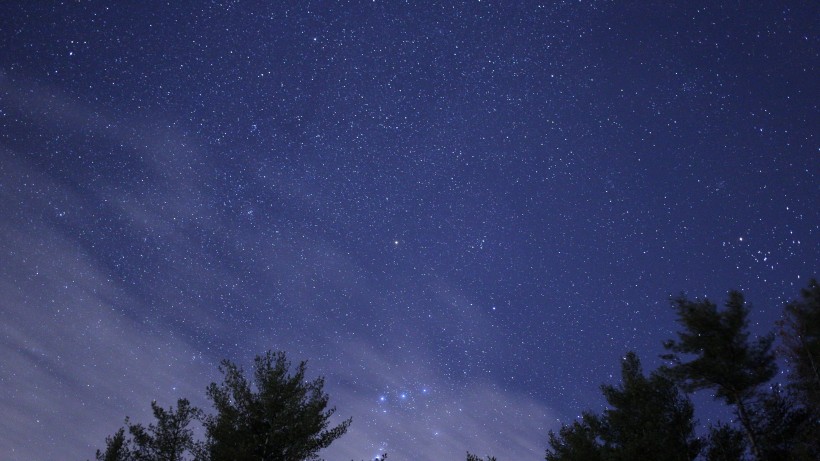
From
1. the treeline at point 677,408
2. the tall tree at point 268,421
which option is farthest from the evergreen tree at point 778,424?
the tall tree at point 268,421

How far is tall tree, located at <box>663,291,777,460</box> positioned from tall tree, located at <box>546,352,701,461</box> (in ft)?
4.00

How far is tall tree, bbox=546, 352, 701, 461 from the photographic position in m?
16.2

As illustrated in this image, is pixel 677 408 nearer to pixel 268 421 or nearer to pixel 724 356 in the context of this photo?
pixel 724 356

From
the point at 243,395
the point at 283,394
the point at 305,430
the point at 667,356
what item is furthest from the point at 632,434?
the point at 243,395

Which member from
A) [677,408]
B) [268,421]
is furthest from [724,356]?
[268,421]

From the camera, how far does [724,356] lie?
53.3 feet

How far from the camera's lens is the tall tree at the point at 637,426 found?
16.2 metres

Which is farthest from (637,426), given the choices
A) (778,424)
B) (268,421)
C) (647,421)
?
(268,421)

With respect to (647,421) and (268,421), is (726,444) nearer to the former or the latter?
(647,421)

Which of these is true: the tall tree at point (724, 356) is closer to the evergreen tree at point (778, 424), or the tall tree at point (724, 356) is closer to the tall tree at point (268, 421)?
the evergreen tree at point (778, 424)

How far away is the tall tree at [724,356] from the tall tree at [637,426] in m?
1.22

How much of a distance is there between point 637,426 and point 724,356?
3.90 m

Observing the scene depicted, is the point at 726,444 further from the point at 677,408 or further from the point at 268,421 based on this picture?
the point at 268,421

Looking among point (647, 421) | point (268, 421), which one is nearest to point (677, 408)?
point (647, 421)
